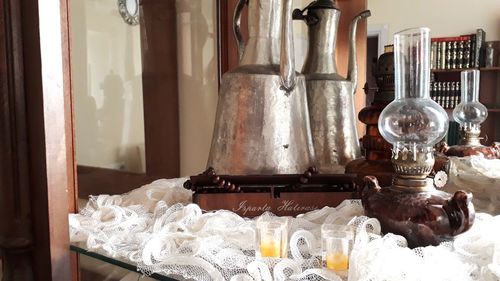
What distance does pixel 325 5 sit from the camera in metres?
0.63

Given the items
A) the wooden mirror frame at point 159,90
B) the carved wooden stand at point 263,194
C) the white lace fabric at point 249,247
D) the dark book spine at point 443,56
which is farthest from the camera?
the wooden mirror frame at point 159,90

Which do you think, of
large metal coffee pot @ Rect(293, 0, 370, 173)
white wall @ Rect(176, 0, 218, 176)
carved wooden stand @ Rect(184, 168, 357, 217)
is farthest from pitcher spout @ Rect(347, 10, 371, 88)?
white wall @ Rect(176, 0, 218, 176)

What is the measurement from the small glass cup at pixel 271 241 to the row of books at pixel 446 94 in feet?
1.14

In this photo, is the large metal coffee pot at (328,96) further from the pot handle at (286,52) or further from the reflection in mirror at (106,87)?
the reflection in mirror at (106,87)

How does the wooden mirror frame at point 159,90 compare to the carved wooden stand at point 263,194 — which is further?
the wooden mirror frame at point 159,90

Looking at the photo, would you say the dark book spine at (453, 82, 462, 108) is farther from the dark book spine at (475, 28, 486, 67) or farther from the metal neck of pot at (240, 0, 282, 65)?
the metal neck of pot at (240, 0, 282, 65)

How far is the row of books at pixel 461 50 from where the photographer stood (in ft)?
1.91

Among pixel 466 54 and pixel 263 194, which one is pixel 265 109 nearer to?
pixel 263 194

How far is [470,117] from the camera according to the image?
595 mm

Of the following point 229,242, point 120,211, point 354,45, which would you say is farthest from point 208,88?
point 229,242

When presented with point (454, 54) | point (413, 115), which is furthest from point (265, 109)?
point (454, 54)

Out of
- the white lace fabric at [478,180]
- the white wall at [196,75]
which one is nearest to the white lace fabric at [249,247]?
the white lace fabric at [478,180]

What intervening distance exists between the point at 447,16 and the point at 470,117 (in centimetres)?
15

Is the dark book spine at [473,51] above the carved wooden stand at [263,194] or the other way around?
above
